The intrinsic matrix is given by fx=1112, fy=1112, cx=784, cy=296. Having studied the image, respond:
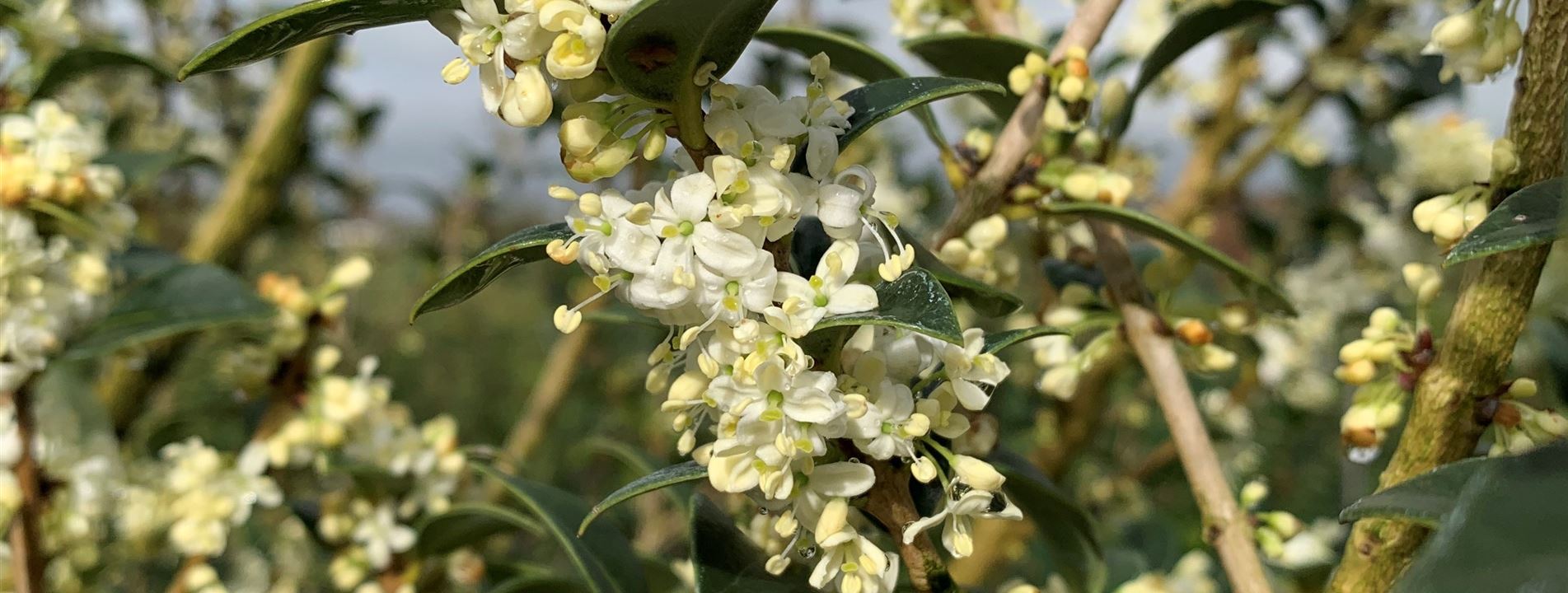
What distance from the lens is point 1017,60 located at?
0.78 metres

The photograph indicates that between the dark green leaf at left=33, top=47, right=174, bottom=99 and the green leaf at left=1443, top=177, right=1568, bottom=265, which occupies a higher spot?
→ the green leaf at left=1443, top=177, right=1568, bottom=265

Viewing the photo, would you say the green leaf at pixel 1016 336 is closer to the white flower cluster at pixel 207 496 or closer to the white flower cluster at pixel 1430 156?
the white flower cluster at pixel 207 496

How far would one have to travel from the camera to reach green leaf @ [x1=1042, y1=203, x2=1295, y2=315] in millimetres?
714

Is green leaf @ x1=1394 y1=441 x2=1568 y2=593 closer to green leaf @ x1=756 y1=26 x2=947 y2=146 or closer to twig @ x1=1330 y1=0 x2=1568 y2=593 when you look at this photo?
twig @ x1=1330 y1=0 x2=1568 y2=593

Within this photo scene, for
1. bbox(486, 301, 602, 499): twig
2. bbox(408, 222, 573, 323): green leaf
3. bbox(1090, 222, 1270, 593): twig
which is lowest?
bbox(486, 301, 602, 499): twig

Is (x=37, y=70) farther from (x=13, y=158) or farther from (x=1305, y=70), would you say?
(x=1305, y=70)

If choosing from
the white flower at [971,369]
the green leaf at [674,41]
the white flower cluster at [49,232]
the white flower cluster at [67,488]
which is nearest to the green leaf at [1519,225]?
the white flower at [971,369]

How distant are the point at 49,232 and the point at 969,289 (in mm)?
795

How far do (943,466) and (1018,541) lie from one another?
3.79 feet

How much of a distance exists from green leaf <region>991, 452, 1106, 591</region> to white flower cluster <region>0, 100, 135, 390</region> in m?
0.76

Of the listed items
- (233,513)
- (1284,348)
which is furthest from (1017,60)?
(1284,348)

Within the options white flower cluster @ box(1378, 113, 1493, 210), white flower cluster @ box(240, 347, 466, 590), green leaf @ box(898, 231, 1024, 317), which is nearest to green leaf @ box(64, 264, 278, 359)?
white flower cluster @ box(240, 347, 466, 590)

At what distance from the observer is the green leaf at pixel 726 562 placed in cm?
57

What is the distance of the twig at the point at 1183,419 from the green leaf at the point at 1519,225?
332mm
